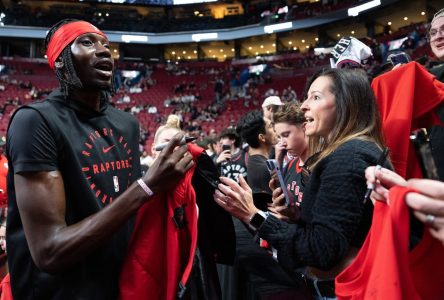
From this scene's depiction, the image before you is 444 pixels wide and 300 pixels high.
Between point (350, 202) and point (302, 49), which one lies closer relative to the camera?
point (350, 202)

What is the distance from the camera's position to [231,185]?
1617mm

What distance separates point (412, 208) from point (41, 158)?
1.08 m

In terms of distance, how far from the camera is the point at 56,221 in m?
1.22

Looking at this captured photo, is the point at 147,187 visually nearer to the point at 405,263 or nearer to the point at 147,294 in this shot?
the point at 147,294

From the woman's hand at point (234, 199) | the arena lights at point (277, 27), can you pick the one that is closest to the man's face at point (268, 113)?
the woman's hand at point (234, 199)

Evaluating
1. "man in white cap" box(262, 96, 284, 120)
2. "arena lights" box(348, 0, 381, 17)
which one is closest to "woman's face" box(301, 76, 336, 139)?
"man in white cap" box(262, 96, 284, 120)

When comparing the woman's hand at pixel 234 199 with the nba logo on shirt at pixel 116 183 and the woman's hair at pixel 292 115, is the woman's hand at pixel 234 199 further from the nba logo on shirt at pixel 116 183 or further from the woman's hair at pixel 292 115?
the woman's hair at pixel 292 115

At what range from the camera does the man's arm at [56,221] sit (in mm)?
1202

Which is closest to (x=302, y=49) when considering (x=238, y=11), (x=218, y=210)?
(x=238, y=11)

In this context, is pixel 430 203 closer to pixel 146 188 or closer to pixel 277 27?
pixel 146 188

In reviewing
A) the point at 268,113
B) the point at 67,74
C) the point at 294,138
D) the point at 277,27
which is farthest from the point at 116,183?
the point at 277,27

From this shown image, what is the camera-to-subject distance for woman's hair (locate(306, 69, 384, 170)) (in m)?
1.55

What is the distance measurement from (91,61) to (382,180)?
1.14 m

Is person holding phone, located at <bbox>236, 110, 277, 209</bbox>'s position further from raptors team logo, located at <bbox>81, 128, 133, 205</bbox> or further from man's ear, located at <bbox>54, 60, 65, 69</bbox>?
man's ear, located at <bbox>54, 60, 65, 69</bbox>
